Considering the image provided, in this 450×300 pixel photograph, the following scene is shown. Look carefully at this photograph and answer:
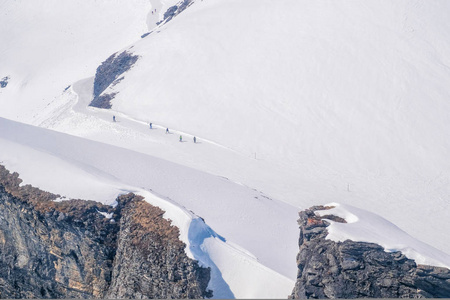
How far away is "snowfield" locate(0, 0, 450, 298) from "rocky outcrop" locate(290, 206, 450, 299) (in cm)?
52

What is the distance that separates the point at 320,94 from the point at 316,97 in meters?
0.54

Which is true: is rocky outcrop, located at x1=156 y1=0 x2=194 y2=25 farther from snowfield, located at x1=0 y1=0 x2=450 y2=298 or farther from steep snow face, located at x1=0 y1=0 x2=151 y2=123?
snowfield, located at x1=0 y1=0 x2=450 y2=298

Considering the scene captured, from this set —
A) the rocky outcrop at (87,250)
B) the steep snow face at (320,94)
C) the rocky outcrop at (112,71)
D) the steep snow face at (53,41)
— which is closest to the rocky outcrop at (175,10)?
the steep snow face at (53,41)

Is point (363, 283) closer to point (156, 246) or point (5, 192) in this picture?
point (156, 246)

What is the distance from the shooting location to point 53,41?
81.4 metres

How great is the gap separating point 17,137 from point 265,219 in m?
13.5

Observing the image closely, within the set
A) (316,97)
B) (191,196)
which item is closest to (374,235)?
(191,196)

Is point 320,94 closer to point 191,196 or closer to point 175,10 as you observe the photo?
point 191,196

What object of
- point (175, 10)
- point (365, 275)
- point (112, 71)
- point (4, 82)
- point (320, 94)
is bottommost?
point (365, 275)

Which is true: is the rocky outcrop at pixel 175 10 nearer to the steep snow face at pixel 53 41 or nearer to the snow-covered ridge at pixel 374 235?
the steep snow face at pixel 53 41

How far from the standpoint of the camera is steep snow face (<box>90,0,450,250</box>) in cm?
3575

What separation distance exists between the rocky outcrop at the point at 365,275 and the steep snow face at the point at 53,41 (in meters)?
51.4

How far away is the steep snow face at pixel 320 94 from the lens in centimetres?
3575

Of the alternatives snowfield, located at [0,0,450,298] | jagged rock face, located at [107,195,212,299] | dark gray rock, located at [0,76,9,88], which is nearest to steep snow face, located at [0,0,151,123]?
dark gray rock, located at [0,76,9,88]
